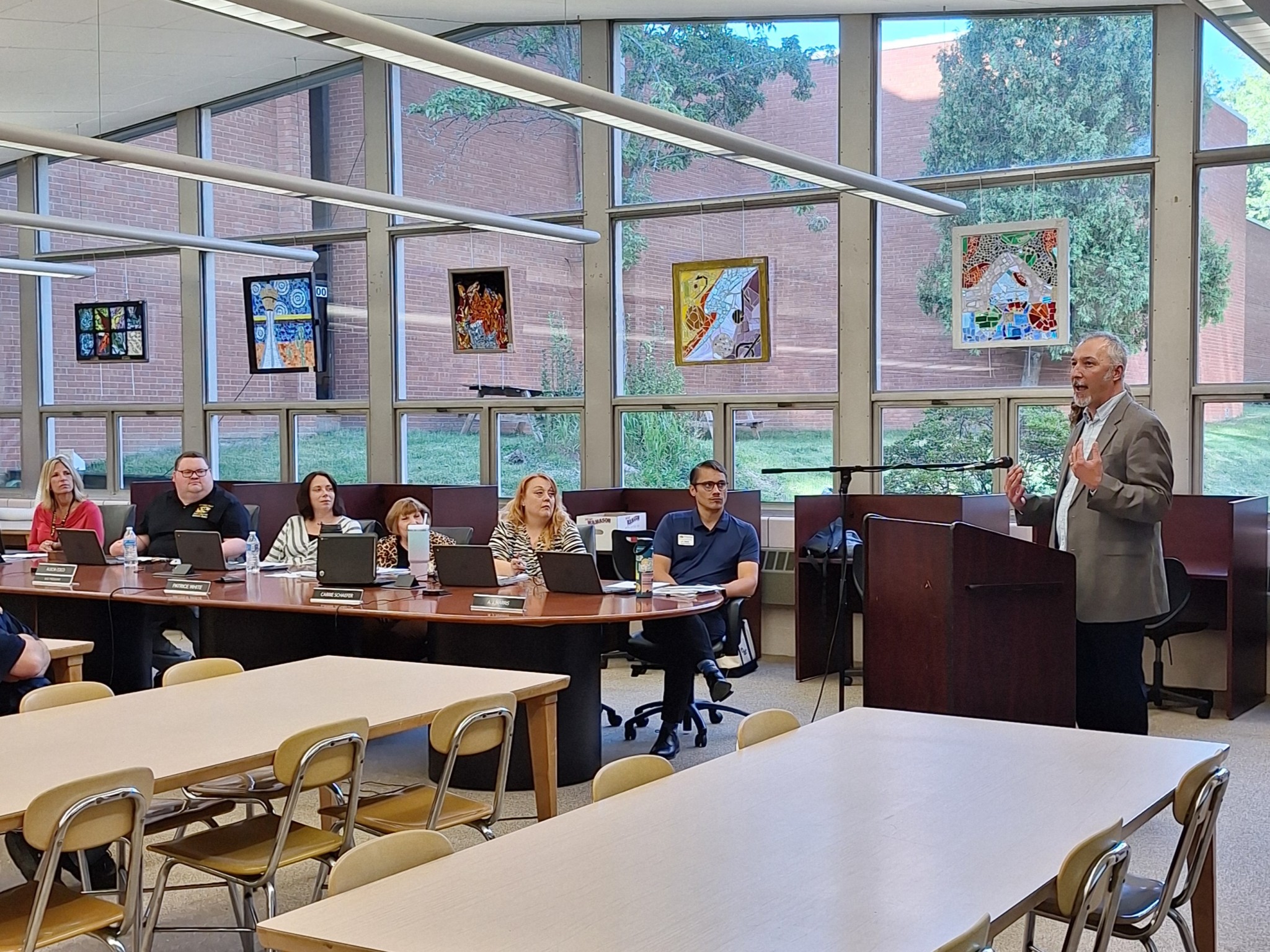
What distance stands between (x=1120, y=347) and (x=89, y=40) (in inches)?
282

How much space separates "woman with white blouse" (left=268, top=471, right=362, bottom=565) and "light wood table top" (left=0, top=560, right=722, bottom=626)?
291mm

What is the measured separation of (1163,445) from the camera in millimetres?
4461

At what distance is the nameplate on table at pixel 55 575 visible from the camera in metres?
6.54

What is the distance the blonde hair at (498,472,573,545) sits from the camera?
6.33m

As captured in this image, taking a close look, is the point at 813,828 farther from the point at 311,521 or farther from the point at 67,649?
the point at 311,521

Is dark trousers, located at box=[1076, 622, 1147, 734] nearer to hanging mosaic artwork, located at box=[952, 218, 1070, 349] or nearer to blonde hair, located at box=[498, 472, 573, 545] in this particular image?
blonde hair, located at box=[498, 472, 573, 545]

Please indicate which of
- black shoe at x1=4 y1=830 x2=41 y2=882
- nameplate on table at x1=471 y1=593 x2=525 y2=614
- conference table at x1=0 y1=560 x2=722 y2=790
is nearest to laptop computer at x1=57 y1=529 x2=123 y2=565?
conference table at x1=0 y1=560 x2=722 y2=790

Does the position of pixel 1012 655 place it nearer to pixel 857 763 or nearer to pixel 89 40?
pixel 857 763

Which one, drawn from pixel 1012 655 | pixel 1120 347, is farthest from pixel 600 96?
pixel 1012 655

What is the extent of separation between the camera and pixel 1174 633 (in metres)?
6.75

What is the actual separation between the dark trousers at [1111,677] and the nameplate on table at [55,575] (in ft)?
15.2

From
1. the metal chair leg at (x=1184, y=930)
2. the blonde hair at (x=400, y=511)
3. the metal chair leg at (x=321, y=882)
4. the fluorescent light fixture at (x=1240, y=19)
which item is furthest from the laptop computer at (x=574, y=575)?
the metal chair leg at (x=1184, y=930)

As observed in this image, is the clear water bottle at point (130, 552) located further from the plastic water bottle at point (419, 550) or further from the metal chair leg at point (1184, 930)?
the metal chair leg at point (1184, 930)

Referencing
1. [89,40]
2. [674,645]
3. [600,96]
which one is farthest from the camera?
[89,40]
